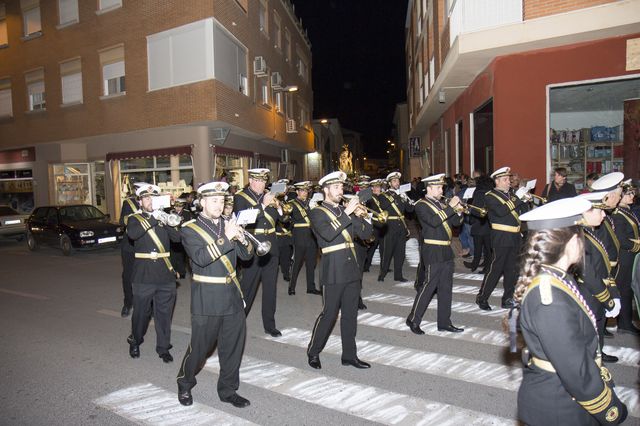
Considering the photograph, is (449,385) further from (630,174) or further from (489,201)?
(630,174)

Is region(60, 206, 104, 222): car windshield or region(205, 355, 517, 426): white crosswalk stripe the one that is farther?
region(60, 206, 104, 222): car windshield

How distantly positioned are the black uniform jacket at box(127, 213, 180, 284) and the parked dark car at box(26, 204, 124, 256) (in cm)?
928

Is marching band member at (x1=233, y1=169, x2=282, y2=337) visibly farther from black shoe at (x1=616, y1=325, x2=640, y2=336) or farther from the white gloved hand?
black shoe at (x1=616, y1=325, x2=640, y2=336)

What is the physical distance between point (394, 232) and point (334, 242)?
4.65 meters

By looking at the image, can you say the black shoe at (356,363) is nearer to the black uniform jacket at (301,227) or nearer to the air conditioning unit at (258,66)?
the black uniform jacket at (301,227)

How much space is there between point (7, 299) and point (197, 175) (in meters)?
9.34

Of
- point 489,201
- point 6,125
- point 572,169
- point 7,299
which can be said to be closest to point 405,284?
point 489,201

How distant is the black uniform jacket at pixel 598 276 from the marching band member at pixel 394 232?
5.04m

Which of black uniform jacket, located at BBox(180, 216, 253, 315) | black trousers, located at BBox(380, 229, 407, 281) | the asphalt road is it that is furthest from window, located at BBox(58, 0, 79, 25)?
black uniform jacket, located at BBox(180, 216, 253, 315)

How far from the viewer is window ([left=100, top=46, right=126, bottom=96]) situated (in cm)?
1892

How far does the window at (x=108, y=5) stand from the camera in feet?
61.2

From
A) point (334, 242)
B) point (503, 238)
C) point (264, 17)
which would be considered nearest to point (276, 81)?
point (264, 17)

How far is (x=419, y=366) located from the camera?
5395 millimetres

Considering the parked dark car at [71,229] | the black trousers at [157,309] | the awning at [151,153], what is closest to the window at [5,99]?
the awning at [151,153]
